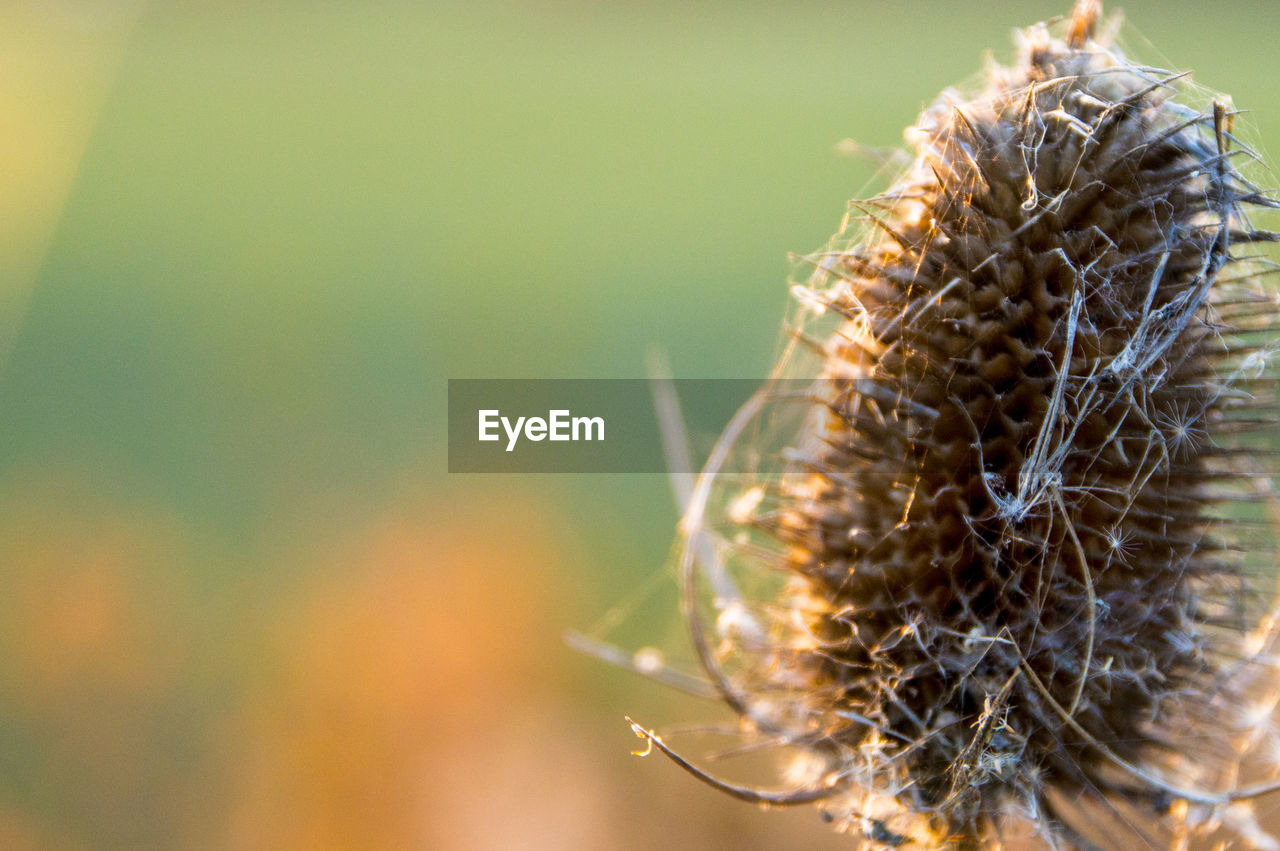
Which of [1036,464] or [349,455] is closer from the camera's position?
[1036,464]

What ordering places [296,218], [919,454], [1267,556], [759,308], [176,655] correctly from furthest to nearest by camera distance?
[296,218]
[759,308]
[176,655]
[1267,556]
[919,454]

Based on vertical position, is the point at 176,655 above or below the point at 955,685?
above

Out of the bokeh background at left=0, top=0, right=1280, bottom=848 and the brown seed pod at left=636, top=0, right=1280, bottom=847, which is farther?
the bokeh background at left=0, top=0, right=1280, bottom=848

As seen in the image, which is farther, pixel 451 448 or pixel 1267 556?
pixel 451 448

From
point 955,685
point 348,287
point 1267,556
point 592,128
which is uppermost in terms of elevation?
point 592,128

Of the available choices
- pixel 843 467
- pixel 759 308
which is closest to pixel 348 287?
pixel 759 308

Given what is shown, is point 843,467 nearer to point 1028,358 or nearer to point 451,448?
point 1028,358

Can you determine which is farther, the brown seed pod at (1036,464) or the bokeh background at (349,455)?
the bokeh background at (349,455)

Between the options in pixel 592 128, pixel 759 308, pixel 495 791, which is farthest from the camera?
pixel 592 128
